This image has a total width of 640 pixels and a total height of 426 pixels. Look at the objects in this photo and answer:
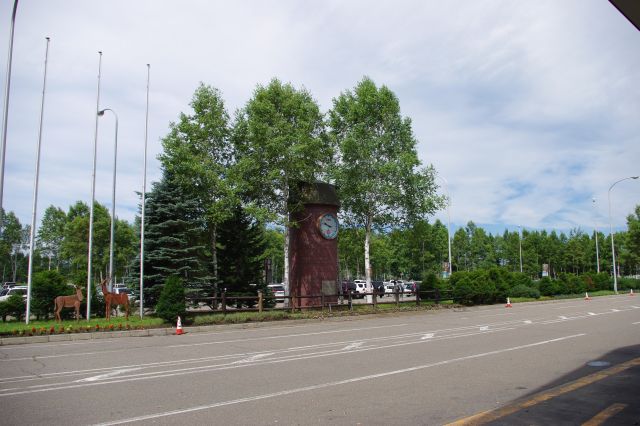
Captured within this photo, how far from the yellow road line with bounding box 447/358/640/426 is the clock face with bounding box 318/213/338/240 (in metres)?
19.3

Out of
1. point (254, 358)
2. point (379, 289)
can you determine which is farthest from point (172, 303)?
point (379, 289)

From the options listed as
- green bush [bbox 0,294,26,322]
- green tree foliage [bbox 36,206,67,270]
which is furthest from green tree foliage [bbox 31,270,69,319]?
green tree foliage [bbox 36,206,67,270]

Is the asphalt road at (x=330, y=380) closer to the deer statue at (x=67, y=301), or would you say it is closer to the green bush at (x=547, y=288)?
the deer statue at (x=67, y=301)

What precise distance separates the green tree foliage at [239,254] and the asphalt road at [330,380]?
489 inches

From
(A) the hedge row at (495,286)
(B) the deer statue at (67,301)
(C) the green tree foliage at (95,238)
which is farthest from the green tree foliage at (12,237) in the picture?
(A) the hedge row at (495,286)

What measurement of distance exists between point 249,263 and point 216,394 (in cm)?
2142

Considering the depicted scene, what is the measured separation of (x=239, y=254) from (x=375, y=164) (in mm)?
10226

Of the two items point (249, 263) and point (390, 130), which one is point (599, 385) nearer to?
point (249, 263)

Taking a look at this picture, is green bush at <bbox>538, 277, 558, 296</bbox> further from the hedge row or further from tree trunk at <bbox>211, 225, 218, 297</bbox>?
tree trunk at <bbox>211, 225, 218, 297</bbox>

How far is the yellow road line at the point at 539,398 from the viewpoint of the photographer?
6.25 m

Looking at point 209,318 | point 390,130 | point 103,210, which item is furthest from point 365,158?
point 103,210

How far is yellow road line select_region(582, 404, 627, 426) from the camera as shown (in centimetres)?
603

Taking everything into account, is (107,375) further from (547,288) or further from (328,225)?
(547,288)

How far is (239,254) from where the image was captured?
29.1m
